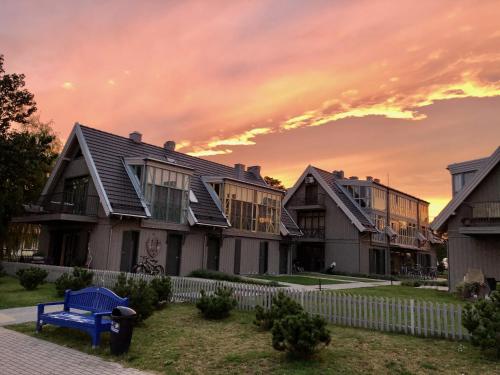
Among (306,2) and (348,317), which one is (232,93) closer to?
(306,2)

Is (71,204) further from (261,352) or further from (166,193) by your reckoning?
(261,352)

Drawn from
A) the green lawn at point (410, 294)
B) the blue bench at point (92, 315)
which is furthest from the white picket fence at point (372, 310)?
the green lawn at point (410, 294)

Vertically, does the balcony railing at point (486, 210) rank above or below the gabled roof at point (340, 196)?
below

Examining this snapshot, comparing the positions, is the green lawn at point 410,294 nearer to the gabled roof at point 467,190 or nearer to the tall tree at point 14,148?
the gabled roof at point 467,190

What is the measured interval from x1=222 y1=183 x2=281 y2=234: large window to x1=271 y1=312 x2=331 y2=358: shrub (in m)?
20.5

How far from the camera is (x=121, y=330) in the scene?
322 inches

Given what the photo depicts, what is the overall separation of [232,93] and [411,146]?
10.5m

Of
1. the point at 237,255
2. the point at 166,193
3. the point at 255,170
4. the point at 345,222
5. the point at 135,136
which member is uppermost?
the point at 255,170

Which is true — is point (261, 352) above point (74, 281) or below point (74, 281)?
below

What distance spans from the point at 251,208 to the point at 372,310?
64.5 feet

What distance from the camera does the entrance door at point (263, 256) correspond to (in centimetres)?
3047

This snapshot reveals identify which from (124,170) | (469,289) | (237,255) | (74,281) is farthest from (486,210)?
(124,170)

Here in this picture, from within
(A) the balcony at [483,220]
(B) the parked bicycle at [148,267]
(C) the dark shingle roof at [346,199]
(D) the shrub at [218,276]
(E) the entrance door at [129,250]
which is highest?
(C) the dark shingle roof at [346,199]

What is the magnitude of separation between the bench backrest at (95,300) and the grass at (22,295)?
182 inches
